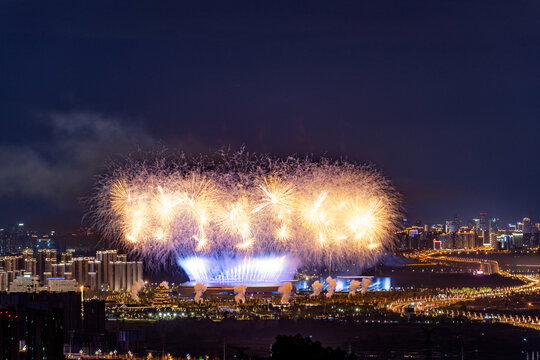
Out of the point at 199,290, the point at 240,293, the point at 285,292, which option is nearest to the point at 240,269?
the point at 199,290

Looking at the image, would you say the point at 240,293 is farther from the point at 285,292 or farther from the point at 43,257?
the point at 43,257

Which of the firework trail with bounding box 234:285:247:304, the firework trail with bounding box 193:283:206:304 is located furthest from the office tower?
the firework trail with bounding box 234:285:247:304

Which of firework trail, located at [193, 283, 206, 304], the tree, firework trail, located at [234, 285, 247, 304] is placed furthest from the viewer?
firework trail, located at [193, 283, 206, 304]

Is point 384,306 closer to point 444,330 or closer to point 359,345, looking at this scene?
point 444,330

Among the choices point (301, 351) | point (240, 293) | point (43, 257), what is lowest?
point (240, 293)

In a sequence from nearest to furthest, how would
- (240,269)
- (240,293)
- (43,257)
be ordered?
(240,293)
(240,269)
(43,257)

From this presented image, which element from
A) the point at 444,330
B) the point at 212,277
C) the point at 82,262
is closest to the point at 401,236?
the point at 82,262

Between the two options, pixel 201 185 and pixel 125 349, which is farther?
pixel 201 185

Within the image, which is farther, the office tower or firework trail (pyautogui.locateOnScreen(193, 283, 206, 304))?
the office tower

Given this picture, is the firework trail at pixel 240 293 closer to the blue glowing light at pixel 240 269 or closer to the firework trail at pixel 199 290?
the firework trail at pixel 199 290

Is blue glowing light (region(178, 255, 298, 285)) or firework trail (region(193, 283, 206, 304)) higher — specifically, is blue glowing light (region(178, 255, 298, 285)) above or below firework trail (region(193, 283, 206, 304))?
above

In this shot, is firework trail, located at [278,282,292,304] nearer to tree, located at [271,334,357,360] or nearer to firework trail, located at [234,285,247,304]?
firework trail, located at [234,285,247,304]
